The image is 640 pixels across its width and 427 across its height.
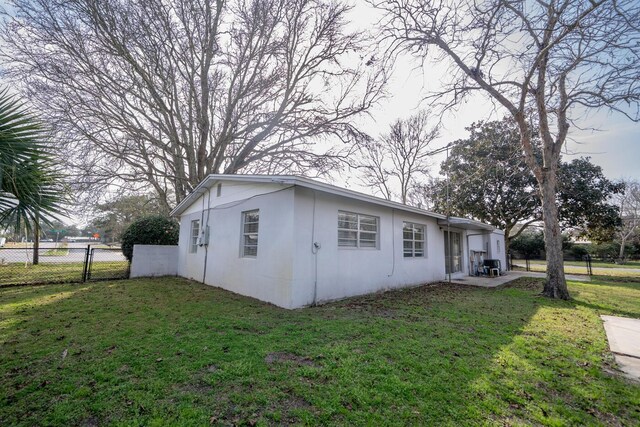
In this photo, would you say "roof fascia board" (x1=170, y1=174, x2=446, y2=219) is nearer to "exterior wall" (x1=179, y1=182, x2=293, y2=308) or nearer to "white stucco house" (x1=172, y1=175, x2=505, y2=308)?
"white stucco house" (x1=172, y1=175, x2=505, y2=308)

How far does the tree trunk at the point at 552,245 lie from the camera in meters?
8.02

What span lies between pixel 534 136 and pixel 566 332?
52.3 ft

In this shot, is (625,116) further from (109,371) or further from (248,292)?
(109,371)

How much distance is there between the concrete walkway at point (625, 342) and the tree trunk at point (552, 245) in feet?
7.19

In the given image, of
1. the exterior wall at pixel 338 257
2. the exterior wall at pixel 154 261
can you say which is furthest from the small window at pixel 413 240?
the exterior wall at pixel 154 261

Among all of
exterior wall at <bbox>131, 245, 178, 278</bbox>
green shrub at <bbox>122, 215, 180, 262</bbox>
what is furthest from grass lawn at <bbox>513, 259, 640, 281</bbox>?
green shrub at <bbox>122, 215, 180, 262</bbox>

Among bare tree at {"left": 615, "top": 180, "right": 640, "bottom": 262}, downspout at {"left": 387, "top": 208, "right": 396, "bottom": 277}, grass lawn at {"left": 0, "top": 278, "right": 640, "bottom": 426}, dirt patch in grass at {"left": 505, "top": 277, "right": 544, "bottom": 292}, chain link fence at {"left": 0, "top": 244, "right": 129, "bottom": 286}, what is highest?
bare tree at {"left": 615, "top": 180, "right": 640, "bottom": 262}

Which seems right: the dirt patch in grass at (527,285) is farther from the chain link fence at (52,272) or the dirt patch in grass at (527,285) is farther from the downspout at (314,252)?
the chain link fence at (52,272)

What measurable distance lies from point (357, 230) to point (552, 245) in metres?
5.90

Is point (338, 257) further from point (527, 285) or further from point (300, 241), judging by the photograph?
point (527, 285)

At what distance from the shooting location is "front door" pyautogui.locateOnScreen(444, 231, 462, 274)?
1228 cm

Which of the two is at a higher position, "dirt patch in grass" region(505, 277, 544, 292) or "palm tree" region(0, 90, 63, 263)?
"palm tree" region(0, 90, 63, 263)

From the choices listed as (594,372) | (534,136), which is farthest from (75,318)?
(534,136)

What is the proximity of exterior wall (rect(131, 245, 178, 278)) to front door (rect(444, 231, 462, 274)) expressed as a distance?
1162 cm
